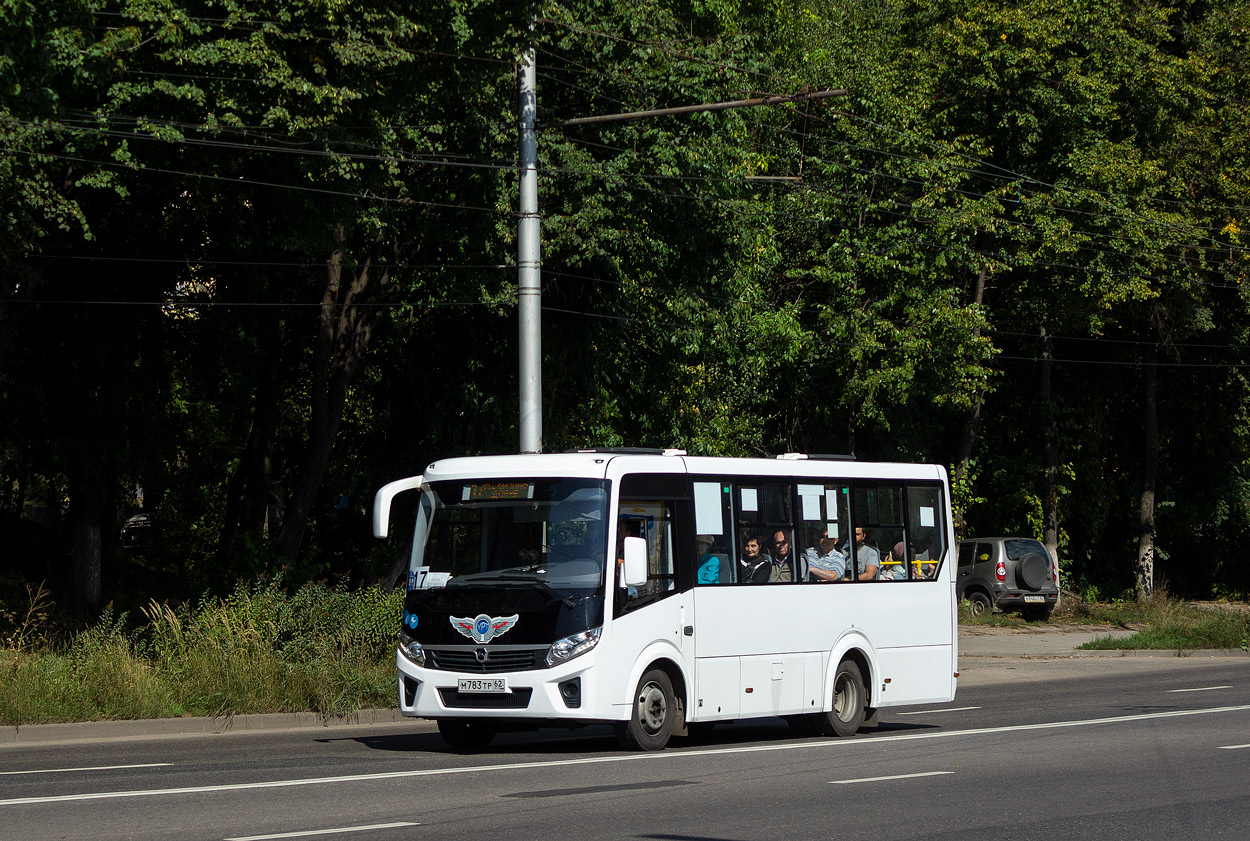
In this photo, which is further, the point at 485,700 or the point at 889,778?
the point at 485,700

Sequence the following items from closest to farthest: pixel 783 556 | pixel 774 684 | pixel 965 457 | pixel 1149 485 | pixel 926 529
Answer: pixel 774 684 → pixel 783 556 → pixel 926 529 → pixel 965 457 → pixel 1149 485

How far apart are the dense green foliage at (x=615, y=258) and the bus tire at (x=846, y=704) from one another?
7.84m

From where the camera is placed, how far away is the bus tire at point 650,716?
12.9 metres

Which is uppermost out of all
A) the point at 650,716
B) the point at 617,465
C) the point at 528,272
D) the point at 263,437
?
the point at 528,272

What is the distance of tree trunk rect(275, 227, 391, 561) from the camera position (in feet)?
92.4

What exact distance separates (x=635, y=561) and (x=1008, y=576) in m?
25.6

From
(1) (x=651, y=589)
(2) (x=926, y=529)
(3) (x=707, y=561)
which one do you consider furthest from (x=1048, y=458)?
(1) (x=651, y=589)

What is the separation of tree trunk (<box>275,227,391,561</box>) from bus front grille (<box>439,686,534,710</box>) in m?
15.9

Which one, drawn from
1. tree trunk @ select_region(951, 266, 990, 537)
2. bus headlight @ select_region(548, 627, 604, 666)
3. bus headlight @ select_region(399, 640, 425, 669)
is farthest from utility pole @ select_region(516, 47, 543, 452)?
tree trunk @ select_region(951, 266, 990, 537)

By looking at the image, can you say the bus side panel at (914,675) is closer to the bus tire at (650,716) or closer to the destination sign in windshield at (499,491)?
the bus tire at (650,716)

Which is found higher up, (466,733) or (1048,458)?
(1048,458)

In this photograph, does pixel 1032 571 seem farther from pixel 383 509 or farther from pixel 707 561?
pixel 383 509

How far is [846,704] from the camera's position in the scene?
1540 centimetres

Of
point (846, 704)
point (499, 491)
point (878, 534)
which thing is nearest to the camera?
point (499, 491)
